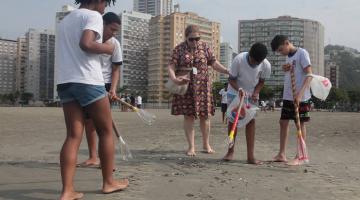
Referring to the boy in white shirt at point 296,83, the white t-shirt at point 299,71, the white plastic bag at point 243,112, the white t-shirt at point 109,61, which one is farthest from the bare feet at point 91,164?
the white t-shirt at point 299,71

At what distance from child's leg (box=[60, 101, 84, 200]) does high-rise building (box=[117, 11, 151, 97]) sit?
127m

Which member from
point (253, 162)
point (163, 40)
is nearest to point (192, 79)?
point (253, 162)

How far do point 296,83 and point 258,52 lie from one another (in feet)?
2.55

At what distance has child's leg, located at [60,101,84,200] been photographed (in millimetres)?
3975

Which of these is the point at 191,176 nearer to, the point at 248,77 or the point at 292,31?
the point at 248,77

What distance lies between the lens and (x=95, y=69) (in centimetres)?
418

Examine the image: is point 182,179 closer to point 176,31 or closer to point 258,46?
point 258,46

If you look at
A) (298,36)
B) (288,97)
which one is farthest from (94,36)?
(298,36)

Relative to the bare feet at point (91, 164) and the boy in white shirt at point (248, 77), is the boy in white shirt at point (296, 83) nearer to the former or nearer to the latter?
the boy in white shirt at point (248, 77)

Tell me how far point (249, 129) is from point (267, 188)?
80.0 inches

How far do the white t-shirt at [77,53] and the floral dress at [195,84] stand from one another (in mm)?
3159

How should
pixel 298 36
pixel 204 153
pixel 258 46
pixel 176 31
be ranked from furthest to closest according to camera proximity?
pixel 176 31
pixel 298 36
pixel 204 153
pixel 258 46

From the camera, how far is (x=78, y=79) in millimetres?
4051

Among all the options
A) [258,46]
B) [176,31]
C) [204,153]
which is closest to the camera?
[258,46]
